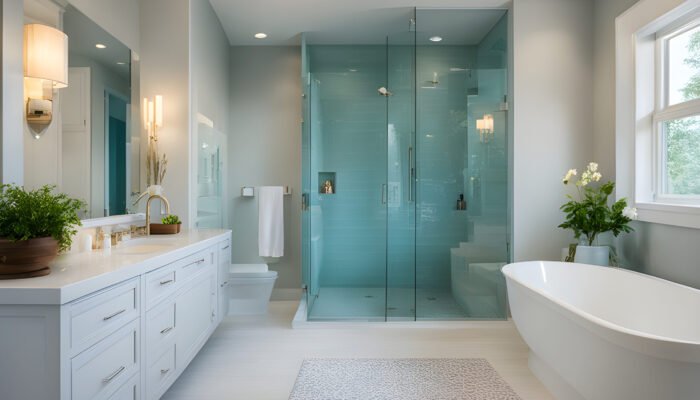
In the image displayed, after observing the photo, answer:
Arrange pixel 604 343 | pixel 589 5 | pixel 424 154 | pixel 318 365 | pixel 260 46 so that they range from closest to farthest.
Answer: pixel 604 343 < pixel 318 365 < pixel 589 5 < pixel 424 154 < pixel 260 46

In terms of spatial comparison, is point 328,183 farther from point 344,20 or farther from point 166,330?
point 166,330

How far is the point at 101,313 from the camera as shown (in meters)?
1.52

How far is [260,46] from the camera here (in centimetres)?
445

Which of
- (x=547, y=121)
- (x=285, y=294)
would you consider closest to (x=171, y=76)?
(x=285, y=294)

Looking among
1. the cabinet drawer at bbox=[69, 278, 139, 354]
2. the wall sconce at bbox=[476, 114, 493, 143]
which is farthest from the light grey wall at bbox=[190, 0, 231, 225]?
the wall sconce at bbox=[476, 114, 493, 143]

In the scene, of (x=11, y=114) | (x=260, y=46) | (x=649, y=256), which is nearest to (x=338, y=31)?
(x=260, y=46)

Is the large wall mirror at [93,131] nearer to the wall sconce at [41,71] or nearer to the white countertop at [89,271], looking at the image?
the wall sconce at [41,71]

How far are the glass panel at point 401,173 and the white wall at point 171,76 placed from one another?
1736 millimetres

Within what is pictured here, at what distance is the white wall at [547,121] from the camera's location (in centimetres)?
353

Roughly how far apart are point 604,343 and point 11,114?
2634 millimetres

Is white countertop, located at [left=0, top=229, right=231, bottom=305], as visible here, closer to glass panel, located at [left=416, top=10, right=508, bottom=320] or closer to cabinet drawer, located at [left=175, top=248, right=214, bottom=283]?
cabinet drawer, located at [left=175, top=248, right=214, bottom=283]

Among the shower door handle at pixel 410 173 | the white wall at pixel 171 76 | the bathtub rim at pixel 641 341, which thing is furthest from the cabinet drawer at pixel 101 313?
the shower door handle at pixel 410 173

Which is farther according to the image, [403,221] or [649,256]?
[403,221]

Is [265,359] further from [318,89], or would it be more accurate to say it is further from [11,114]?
[318,89]
